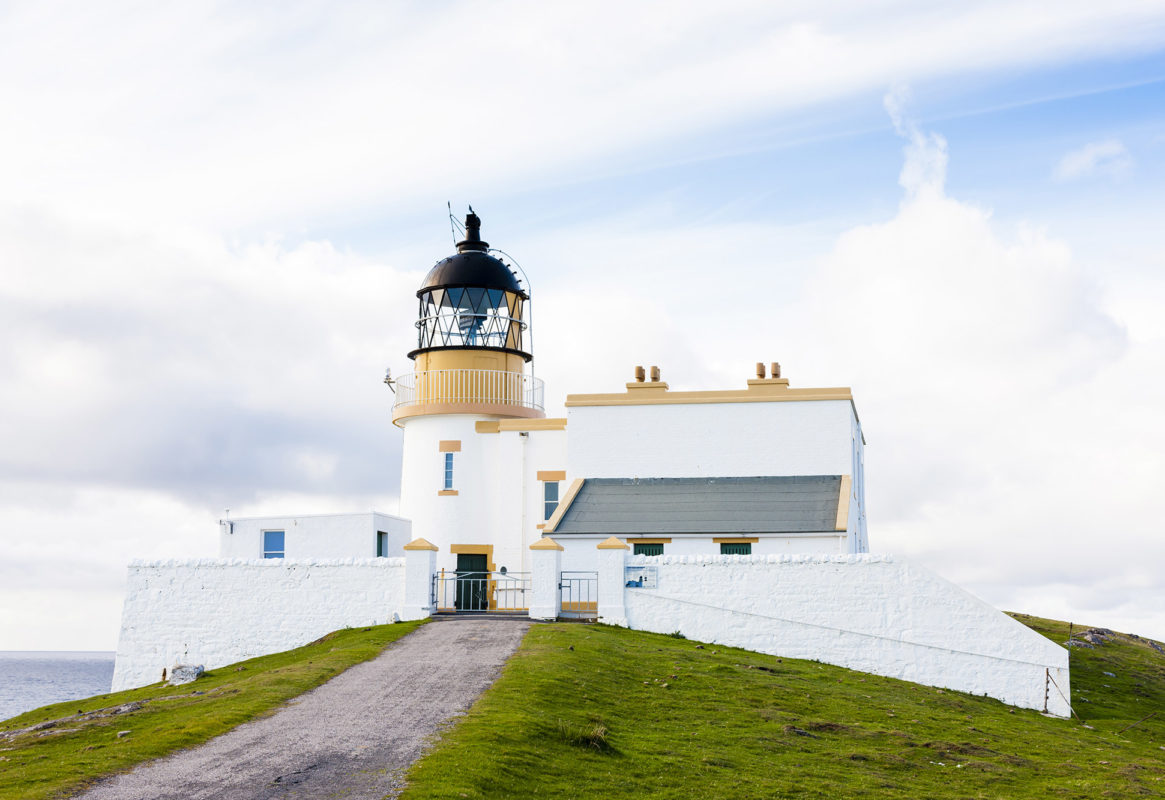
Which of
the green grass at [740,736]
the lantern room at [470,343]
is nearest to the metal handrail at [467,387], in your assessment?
the lantern room at [470,343]

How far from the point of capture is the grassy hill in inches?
531

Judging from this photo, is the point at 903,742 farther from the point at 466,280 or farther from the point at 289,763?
the point at 466,280

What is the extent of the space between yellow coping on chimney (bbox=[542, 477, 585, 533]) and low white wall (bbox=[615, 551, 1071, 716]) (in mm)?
3199

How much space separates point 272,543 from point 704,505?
504 inches

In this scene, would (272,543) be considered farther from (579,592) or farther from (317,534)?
(579,592)

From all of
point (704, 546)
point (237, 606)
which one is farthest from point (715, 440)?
point (237, 606)

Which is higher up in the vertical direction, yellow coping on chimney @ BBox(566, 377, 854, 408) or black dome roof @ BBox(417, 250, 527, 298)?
black dome roof @ BBox(417, 250, 527, 298)

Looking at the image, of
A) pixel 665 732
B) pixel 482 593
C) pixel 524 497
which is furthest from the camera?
pixel 524 497

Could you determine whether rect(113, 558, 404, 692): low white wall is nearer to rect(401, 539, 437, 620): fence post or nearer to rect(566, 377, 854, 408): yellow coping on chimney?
rect(401, 539, 437, 620): fence post

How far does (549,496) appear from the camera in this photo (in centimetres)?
3186

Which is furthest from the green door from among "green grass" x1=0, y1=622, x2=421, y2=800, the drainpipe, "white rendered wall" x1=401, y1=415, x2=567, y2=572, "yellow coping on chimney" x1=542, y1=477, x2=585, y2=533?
"green grass" x1=0, y1=622, x2=421, y2=800

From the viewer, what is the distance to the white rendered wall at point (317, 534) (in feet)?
103

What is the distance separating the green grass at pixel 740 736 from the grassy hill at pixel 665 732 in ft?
0.13

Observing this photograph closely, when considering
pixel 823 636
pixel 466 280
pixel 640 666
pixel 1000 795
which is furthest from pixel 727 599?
pixel 466 280
